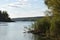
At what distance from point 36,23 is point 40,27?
66cm

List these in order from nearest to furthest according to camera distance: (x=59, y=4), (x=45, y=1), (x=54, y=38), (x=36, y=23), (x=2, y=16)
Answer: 1. (x=59, y=4)
2. (x=54, y=38)
3. (x=45, y=1)
4. (x=36, y=23)
5. (x=2, y=16)

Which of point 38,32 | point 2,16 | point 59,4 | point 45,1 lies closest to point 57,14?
point 59,4

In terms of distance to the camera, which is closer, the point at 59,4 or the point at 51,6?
the point at 59,4

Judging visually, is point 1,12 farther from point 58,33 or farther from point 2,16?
point 58,33

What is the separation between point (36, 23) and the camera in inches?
837

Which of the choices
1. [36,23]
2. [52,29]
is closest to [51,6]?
[52,29]

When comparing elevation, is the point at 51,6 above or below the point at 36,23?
above

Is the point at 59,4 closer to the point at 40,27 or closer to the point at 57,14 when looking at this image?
the point at 57,14

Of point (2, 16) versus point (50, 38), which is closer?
point (50, 38)

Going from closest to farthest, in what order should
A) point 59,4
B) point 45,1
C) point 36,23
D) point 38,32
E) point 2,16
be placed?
1. point 59,4
2. point 45,1
3. point 36,23
4. point 38,32
5. point 2,16

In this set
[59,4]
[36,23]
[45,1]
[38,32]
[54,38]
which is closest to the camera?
[59,4]

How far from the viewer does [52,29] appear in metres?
14.4

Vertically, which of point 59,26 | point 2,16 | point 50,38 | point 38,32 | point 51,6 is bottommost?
point 2,16

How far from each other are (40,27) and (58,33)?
799cm
